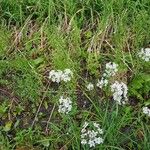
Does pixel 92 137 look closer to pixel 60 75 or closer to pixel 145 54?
pixel 60 75

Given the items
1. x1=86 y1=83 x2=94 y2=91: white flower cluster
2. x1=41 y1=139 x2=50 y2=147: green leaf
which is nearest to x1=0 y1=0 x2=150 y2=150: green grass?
x1=41 y1=139 x2=50 y2=147: green leaf

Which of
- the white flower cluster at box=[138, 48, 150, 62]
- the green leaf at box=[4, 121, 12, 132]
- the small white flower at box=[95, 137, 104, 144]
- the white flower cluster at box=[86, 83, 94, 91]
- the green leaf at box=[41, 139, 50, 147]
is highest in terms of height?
the white flower cluster at box=[138, 48, 150, 62]

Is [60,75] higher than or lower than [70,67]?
higher

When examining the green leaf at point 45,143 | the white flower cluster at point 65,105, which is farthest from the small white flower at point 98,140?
the green leaf at point 45,143

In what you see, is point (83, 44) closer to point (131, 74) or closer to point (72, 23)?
point (72, 23)

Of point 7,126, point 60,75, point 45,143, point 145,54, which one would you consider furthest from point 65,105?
point 145,54

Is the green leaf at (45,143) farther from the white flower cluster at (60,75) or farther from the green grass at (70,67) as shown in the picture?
the white flower cluster at (60,75)

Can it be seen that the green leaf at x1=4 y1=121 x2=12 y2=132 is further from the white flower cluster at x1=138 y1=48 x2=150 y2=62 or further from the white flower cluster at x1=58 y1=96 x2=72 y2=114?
the white flower cluster at x1=138 y1=48 x2=150 y2=62

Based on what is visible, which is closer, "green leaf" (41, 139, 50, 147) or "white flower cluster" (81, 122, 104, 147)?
"white flower cluster" (81, 122, 104, 147)
